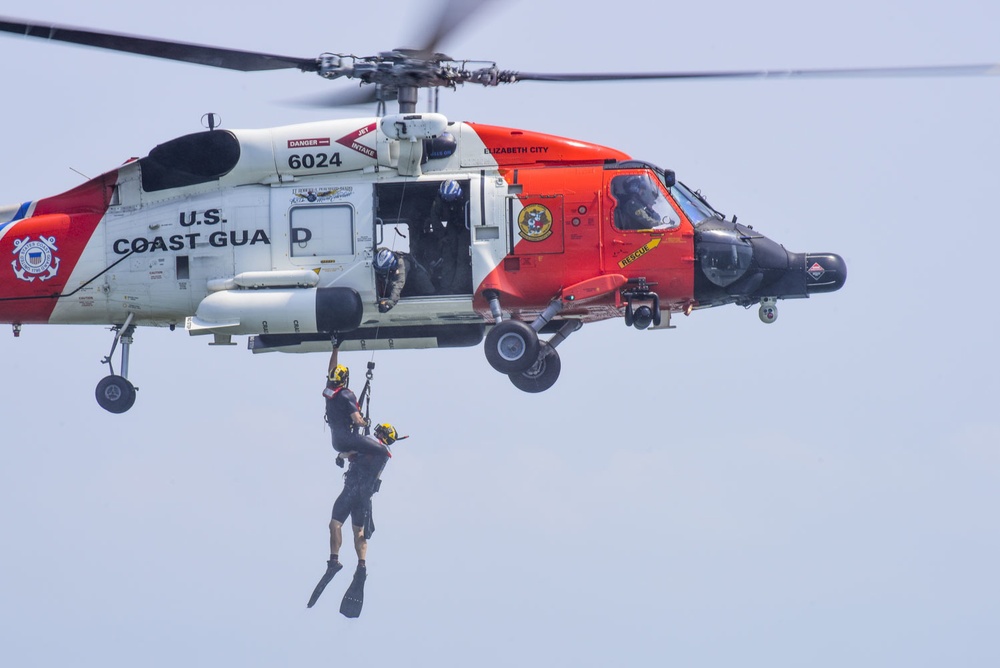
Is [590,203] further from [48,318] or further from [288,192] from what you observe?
[48,318]

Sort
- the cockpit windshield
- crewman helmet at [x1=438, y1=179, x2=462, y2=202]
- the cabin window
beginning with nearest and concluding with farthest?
crewman helmet at [x1=438, y1=179, x2=462, y2=202] → the cockpit windshield → the cabin window

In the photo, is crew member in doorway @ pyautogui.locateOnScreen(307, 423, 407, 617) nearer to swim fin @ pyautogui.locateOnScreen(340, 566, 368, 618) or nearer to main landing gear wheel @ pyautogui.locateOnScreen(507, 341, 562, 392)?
swim fin @ pyautogui.locateOnScreen(340, 566, 368, 618)

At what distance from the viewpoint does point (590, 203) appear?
64.4 feet

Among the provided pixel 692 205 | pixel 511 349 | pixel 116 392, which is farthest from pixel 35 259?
pixel 692 205

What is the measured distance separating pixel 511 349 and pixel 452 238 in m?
1.40

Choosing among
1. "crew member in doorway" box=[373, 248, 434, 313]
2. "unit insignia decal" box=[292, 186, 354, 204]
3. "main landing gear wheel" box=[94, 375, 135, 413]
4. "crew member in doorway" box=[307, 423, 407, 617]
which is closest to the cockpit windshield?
"crew member in doorway" box=[373, 248, 434, 313]

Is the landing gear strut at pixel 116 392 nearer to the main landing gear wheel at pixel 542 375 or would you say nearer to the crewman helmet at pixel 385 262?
the crewman helmet at pixel 385 262

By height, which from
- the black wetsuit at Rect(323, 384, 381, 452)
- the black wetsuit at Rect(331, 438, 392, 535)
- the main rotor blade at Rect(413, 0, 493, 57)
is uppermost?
the main rotor blade at Rect(413, 0, 493, 57)

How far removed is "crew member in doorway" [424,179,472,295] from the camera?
19688mm

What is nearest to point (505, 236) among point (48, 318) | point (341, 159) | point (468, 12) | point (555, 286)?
point (555, 286)

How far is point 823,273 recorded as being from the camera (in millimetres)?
19797

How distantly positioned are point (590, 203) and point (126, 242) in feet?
17.2

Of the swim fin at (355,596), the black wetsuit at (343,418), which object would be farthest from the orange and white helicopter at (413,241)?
the swim fin at (355,596)

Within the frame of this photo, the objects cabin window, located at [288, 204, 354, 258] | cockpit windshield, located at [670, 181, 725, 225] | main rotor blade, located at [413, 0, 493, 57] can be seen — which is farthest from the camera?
cabin window, located at [288, 204, 354, 258]
